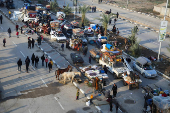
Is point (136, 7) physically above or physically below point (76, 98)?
above

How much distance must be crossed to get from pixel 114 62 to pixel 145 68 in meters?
3.25

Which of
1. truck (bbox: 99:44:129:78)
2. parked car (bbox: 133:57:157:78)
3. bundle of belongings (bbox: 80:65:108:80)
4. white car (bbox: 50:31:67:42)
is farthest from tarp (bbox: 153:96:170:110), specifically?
white car (bbox: 50:31:67:42)

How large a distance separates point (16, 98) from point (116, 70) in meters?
9.80

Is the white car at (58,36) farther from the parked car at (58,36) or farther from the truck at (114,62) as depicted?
the truck at (114,62)

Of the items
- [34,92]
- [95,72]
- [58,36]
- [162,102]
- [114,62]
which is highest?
[58,36]

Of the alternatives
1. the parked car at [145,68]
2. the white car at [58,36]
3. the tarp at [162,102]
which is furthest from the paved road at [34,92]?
the white car at [58,36]

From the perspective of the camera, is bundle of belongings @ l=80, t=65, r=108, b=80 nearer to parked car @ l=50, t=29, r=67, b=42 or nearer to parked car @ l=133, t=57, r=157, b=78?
parked car @ l=133, t=57, r=157, b=78

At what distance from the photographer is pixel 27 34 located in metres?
40.6

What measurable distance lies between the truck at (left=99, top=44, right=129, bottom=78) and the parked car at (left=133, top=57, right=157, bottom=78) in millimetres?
1842

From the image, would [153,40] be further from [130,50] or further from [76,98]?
[76,98]

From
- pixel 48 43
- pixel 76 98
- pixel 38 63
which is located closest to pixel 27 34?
pixel 48 43

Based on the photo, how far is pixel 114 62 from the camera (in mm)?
26281

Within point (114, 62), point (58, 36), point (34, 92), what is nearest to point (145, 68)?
point (114, 62)

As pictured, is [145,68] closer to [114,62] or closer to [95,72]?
[114,62]
